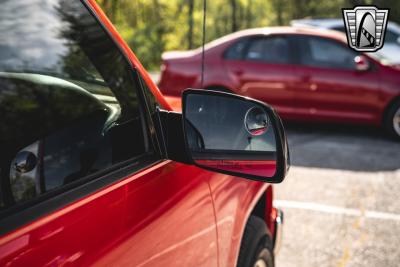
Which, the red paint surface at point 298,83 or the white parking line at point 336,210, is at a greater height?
the red paint surface at point 298,83

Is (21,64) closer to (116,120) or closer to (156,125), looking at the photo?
(116,120)

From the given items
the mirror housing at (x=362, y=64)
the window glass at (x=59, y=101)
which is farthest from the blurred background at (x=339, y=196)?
the mirror housing at (x=362, y=64)

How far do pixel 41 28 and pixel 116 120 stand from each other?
0.38 meters

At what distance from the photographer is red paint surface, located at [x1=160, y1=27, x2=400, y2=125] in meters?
8.05

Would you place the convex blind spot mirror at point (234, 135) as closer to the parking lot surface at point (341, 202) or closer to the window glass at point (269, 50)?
the parking lot surface at point (341, 202)

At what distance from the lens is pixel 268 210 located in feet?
10.1

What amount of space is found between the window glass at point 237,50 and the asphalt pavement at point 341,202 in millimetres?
1570

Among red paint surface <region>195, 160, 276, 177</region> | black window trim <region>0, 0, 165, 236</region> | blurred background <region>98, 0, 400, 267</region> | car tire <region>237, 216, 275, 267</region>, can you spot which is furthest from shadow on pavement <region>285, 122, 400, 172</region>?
black window trim <region>0, 0, 165, 236</region>

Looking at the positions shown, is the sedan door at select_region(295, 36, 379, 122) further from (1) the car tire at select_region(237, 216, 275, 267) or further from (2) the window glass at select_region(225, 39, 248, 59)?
(1) the car tire at select_region(237, 216, 275, 267)

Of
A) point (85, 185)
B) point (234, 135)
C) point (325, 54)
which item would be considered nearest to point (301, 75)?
point (325, 54)

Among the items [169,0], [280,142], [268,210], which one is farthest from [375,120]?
[169,0]

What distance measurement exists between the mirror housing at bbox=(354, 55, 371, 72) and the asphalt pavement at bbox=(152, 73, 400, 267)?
1.00 m

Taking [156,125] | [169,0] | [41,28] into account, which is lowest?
[169,0]

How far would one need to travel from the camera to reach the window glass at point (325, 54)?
8203 millimetres
